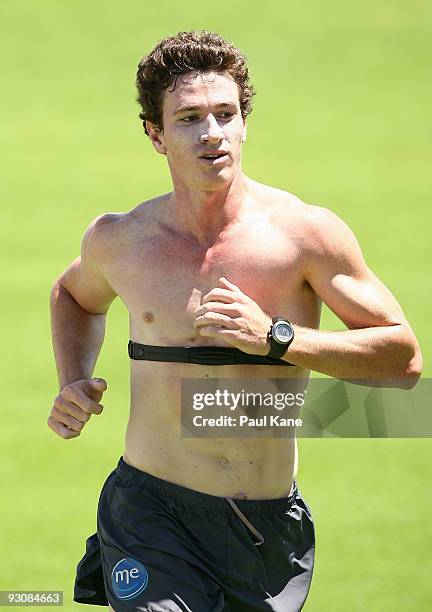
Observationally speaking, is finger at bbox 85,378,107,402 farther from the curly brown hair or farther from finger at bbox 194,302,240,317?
the curly brown hair

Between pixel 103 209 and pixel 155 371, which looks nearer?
pixel 155 371

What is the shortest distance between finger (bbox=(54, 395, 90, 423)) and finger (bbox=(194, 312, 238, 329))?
608mm

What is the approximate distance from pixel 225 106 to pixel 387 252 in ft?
17.2

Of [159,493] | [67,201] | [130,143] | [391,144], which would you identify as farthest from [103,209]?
[159,493]

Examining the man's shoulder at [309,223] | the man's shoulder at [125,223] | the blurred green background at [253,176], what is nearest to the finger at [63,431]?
the man's shoulder at [125,223]

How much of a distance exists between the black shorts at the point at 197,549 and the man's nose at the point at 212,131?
1.03 meters

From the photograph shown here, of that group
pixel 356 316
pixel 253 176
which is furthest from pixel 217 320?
pixel 253 176

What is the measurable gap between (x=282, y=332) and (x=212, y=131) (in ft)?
2.21

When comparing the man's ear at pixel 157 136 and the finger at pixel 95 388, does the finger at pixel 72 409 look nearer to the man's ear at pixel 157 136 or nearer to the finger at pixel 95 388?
the finger at pixel 95 388

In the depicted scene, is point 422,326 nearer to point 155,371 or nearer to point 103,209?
point 103,209

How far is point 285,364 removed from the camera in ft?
13.7

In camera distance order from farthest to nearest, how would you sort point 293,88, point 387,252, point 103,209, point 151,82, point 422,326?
1. point 293,88
2. point 103,209
3. point 387,252
4. point 422,326
5. point 151,82

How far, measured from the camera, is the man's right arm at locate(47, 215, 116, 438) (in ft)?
14.6

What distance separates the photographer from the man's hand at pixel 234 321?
150 inches
